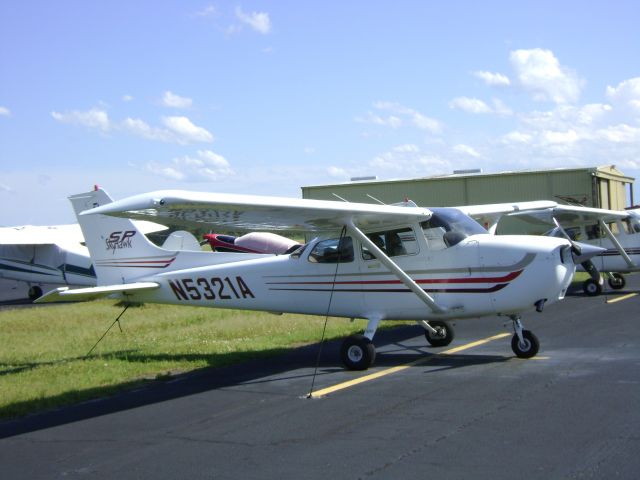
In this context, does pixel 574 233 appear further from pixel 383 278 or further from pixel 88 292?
pixel 88 292

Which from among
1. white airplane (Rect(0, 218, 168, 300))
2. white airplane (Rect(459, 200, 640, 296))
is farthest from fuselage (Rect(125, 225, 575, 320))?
white airplane (Rect(0, 218, 168, 300))

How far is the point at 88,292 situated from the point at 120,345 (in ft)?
9.43

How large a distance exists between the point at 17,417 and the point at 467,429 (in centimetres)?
520

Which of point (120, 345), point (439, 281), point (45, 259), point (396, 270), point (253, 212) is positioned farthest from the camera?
point (45, 259)

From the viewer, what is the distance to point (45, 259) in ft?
94.7

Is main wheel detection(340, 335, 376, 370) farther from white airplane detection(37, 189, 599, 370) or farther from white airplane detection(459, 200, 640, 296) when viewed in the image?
white airplane detection(459, 200, 640, 296)

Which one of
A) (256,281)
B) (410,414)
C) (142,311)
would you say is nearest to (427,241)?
(256,281)

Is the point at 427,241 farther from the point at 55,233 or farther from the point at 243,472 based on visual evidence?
the point at 55,233

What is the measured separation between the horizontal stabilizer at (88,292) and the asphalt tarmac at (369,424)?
1.98m

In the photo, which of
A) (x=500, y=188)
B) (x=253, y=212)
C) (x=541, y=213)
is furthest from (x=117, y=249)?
(x=500, y=188)

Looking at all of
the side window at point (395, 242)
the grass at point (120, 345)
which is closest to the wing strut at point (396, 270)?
the side window at point (395, 242)

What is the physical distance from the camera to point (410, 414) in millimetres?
7199

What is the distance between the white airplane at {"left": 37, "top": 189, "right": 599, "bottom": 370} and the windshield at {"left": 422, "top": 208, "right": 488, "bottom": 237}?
0.7 inches

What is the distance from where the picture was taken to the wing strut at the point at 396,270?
10.1 metres
